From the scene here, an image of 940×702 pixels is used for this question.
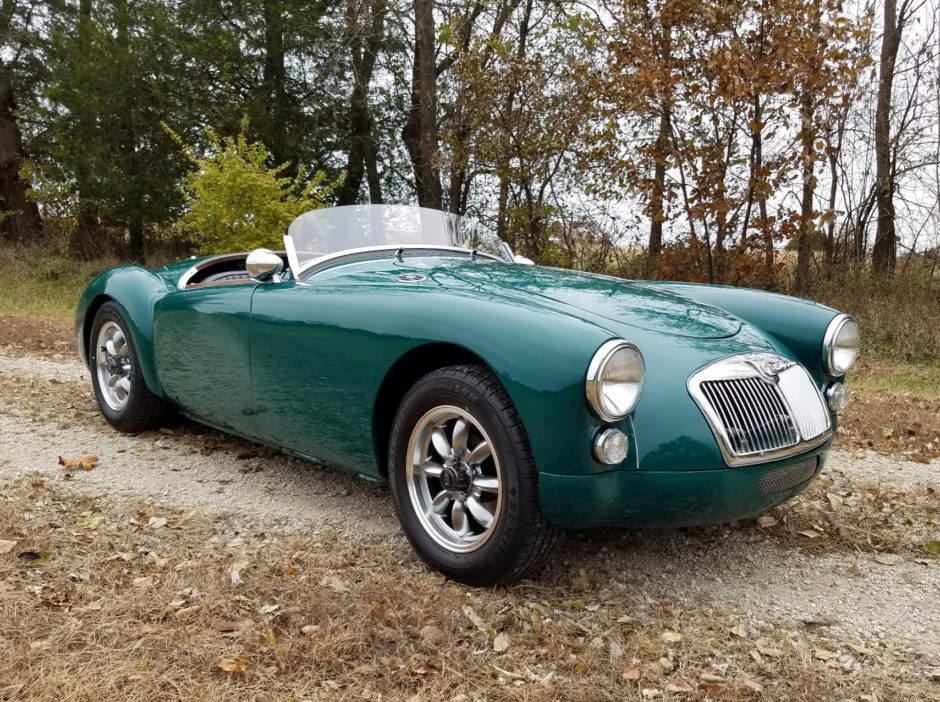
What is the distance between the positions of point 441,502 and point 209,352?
158 centimetres

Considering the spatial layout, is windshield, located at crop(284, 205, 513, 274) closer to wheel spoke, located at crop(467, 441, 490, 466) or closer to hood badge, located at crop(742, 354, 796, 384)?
wheel spoke, located at crop(467, 441, 490, 466)

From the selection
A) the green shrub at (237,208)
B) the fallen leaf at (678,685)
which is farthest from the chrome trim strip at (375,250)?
the green shrub at (237,208)

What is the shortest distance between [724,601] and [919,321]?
7763 mm

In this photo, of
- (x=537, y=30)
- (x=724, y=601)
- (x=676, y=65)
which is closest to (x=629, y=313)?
(x=724, y=601)

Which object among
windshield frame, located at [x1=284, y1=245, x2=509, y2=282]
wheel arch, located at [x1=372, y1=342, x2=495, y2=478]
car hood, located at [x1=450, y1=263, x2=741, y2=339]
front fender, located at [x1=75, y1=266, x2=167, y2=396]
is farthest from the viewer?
front fender, located at [x1=75, y1=266, x2=167, y2=396]

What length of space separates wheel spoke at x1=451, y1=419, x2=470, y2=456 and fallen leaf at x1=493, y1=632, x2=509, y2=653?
610 millimetres

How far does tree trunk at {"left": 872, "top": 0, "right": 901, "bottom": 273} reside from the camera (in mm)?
10586

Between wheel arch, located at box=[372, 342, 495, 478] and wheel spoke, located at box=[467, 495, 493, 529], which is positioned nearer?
wheel spoke, located at box=[467, 495, 493, 529]

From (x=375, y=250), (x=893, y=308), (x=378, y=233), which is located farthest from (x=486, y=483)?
(x=893, y=308)

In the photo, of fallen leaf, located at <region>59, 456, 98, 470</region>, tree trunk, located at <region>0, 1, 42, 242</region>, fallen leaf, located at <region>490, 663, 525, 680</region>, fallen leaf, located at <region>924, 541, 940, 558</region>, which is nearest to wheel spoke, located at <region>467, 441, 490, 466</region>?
fallen leaf, located at <region>490, 663, 525, 680</region>

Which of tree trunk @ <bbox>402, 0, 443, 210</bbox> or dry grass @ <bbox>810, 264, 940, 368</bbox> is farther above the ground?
tree trunk @ <bbox>402, 0, 443, 210</bbox>

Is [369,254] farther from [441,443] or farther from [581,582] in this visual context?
[581,582]

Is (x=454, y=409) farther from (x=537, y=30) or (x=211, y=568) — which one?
(x=537, y=30)

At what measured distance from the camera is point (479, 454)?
8.68 ft
